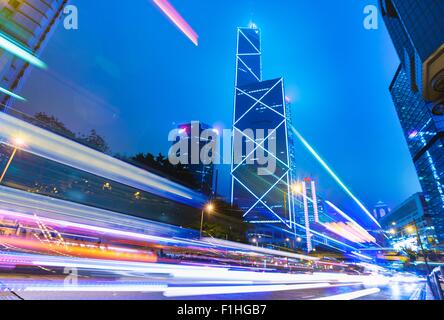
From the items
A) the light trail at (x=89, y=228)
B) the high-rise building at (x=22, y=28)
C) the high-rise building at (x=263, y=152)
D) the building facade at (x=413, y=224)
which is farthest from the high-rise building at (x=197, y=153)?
the building facade at (x=413, y=224)

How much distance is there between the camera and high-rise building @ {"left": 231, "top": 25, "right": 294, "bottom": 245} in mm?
79812

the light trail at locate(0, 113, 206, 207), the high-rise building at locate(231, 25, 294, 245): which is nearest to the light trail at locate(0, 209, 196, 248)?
the light trail at locate(0, 113, 206, 207)

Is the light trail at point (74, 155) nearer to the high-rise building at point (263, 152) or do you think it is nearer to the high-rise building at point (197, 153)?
the high-rise building at point (197, 153)

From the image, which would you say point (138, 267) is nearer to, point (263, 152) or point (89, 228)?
point (89, 228)

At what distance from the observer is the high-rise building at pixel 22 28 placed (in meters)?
18.2

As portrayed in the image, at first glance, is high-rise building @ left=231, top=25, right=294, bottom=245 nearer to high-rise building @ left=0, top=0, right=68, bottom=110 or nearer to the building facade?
the building facade

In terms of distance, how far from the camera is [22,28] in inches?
799

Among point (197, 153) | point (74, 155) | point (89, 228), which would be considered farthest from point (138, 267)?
point (197, 153)

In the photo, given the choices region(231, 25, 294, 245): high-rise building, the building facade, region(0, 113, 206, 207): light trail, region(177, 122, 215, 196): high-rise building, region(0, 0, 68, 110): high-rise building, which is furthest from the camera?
region(231, 25, 294, 245): high-rise building

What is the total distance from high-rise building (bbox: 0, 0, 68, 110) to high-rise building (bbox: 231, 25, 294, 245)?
64.6 meters

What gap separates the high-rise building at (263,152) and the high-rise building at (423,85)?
3506 cm

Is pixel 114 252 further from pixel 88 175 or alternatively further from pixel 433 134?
pixel 433 134
